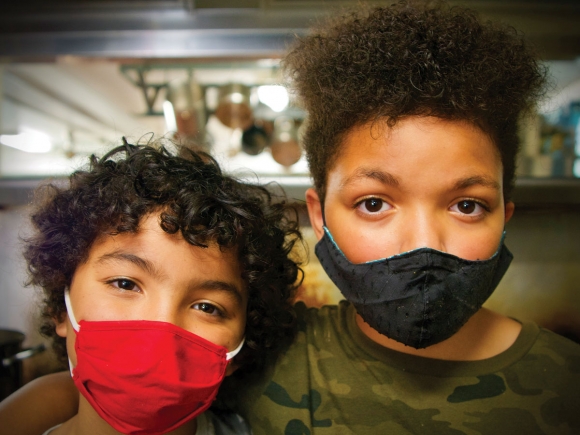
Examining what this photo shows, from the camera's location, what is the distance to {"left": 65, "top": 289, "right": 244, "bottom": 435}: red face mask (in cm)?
87

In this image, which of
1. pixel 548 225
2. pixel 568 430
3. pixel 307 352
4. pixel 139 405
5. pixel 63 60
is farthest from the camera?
pixel 63 60

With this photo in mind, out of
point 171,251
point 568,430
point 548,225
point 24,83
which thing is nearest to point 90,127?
point 24,83

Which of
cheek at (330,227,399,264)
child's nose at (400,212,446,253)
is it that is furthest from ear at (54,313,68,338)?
child's nose at (400,212,446,253)

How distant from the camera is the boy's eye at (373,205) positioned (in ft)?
3.26

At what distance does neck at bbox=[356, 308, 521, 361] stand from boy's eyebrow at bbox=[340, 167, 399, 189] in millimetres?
432

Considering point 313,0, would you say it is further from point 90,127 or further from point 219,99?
point 90,127

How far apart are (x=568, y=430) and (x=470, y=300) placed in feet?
1.33

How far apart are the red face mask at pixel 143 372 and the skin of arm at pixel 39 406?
0.33 meters

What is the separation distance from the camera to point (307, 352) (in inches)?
45.6

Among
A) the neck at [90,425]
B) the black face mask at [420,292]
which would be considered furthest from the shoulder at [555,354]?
the neck at [90,425]

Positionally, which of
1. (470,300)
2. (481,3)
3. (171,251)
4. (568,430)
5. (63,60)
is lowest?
(568,430)

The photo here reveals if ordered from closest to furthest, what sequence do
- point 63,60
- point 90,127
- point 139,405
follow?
1. point 139,405
2. point 63,60
3. point 90,127

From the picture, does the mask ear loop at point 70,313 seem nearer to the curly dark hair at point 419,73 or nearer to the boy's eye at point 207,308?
the boy's eye at point 207,308

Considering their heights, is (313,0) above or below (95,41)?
above
